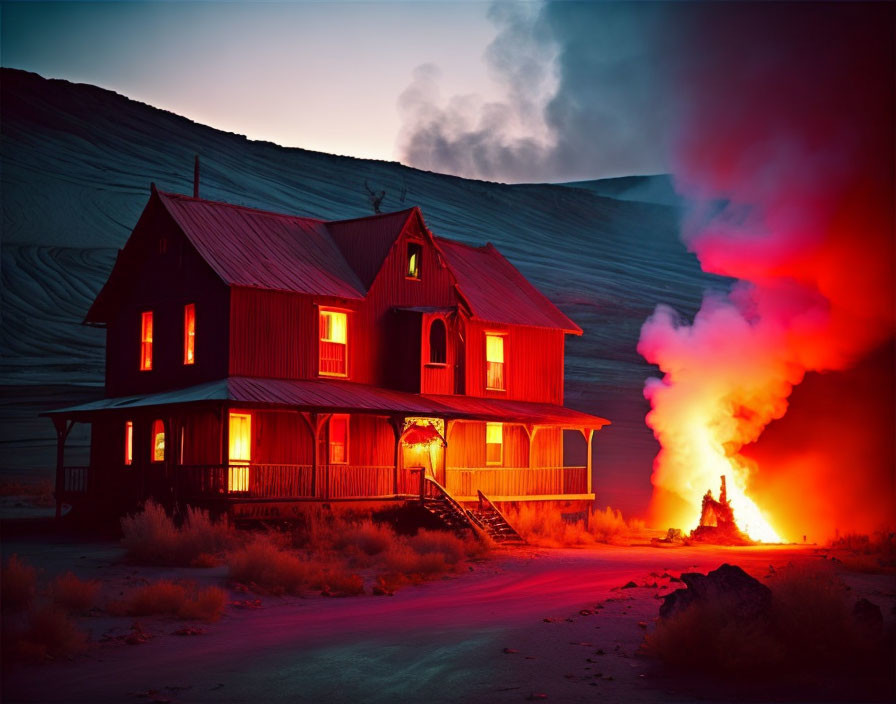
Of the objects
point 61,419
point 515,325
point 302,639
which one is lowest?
point 302,639

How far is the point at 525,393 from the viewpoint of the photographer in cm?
4212

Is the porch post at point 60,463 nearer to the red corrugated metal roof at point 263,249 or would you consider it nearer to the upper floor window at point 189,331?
the upper floor window at point 189,331

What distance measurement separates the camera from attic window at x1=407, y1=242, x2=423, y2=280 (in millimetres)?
38938

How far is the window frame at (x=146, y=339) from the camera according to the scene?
37.2m

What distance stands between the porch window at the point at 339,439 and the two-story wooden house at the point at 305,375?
6 cm

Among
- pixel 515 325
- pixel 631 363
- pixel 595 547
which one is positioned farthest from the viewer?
pixel 631 363

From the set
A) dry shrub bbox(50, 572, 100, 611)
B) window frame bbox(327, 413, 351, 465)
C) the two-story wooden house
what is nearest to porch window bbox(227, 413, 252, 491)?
the two-story wooden house

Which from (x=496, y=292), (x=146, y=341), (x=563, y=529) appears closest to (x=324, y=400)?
(x=146, y=341)

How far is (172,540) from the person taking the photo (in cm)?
2538

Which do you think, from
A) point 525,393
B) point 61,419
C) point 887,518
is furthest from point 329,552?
point 887,518

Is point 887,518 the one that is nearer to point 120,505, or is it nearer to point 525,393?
point 525,393

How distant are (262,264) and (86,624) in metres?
19.2

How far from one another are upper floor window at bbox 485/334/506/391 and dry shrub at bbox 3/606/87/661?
85.9ft

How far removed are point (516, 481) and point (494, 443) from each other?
1996mm
